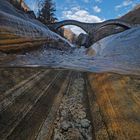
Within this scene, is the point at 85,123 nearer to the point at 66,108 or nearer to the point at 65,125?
the point at 65,125

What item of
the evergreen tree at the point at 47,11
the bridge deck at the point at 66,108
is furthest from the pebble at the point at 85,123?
the evergreen tree at the point at 47,11

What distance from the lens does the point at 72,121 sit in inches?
50.1

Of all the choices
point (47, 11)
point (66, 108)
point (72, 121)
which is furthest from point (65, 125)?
point (47, 11)

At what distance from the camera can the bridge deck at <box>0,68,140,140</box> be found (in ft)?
3.49

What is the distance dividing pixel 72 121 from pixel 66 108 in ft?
0.68

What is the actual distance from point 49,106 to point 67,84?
0.69 m

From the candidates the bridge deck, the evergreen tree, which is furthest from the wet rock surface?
the evergreen tree

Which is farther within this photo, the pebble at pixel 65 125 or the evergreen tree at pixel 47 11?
the evergreen tree at pixel 47 11

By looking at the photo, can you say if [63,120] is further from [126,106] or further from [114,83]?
[114,83]

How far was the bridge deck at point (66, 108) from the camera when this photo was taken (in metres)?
1.06

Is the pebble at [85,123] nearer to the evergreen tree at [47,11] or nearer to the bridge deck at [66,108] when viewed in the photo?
the bridge deck at [66,108]

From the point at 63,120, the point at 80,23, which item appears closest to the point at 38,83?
the point at 63,120

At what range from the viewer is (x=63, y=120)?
1.28 meters

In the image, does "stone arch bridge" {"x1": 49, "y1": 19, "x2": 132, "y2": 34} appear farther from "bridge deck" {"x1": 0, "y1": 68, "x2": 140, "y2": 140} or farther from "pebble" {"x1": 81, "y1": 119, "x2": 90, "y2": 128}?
"pebble" {"x1": 81, "y1": 119, "x2": 90, "y2": 128}
